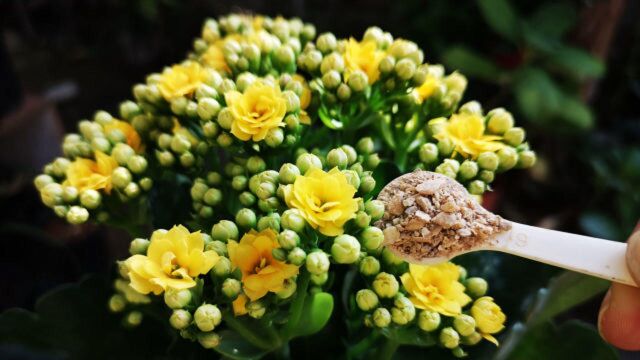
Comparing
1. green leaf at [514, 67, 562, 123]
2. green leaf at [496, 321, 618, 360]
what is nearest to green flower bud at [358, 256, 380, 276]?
green leaf at [496, 321, 618, 360]

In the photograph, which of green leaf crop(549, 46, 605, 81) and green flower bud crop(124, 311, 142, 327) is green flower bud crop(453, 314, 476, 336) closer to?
green flower bud crop(124, 311, 142, 327)

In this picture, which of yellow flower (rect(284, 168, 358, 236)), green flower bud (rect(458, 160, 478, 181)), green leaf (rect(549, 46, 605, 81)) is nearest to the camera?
yellow flower (rect(284, 168, 358, 236))

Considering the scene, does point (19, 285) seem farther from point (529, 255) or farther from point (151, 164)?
point (529, 255)

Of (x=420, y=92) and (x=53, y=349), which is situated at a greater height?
(x=420, y=92)

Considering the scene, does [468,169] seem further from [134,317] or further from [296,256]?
[134,317]

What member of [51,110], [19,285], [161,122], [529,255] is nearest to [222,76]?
[161,122]

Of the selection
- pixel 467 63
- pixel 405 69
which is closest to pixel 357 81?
pixel 405 69

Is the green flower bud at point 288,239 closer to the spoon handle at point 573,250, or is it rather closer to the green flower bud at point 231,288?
the green flower bud at point 231,288

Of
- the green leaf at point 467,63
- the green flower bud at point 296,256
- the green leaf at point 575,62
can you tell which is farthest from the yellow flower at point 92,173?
the green leaf at point 575,62
